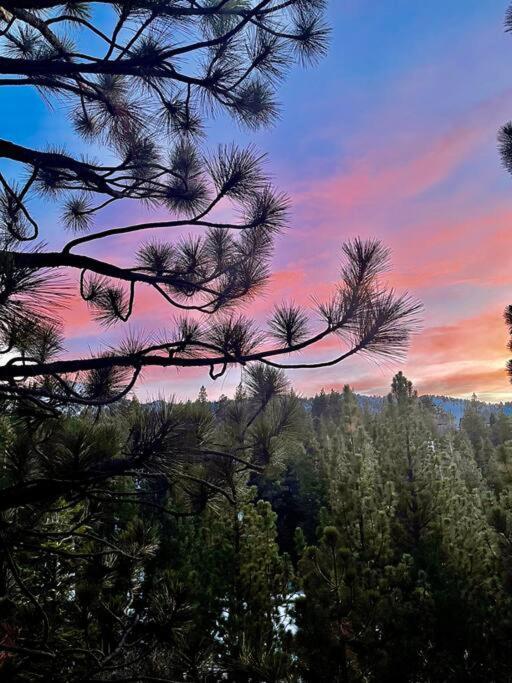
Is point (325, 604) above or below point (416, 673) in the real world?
above

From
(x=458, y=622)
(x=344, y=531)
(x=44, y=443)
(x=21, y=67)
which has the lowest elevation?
(x=458, y=622)

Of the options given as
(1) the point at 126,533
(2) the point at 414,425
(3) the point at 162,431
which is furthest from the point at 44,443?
(2) the point at 414,425

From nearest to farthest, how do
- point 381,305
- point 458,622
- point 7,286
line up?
1. point 7,286
2. point 381,305
3. point 458,622

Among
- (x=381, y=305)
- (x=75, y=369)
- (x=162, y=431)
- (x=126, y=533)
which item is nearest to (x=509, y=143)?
(x=381, y=305)

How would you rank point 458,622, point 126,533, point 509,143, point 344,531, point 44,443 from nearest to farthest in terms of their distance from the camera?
point 44,443 < point 509,143 < point 126,533 < point 458,622 < point 344,531

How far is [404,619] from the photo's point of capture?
24.3 ft

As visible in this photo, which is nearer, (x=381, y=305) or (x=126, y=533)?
(x=381, y=305)

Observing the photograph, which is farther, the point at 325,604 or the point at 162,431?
the point at 325,604

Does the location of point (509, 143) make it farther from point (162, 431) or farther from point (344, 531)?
point (344, 531)

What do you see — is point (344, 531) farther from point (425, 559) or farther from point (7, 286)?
point (7, 286)

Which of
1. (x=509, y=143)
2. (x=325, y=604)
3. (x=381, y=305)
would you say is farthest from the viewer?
(x=325, y=604)

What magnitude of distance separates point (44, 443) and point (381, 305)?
2.00m

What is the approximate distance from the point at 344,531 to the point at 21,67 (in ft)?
28.0

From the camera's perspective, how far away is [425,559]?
8.78 meters
